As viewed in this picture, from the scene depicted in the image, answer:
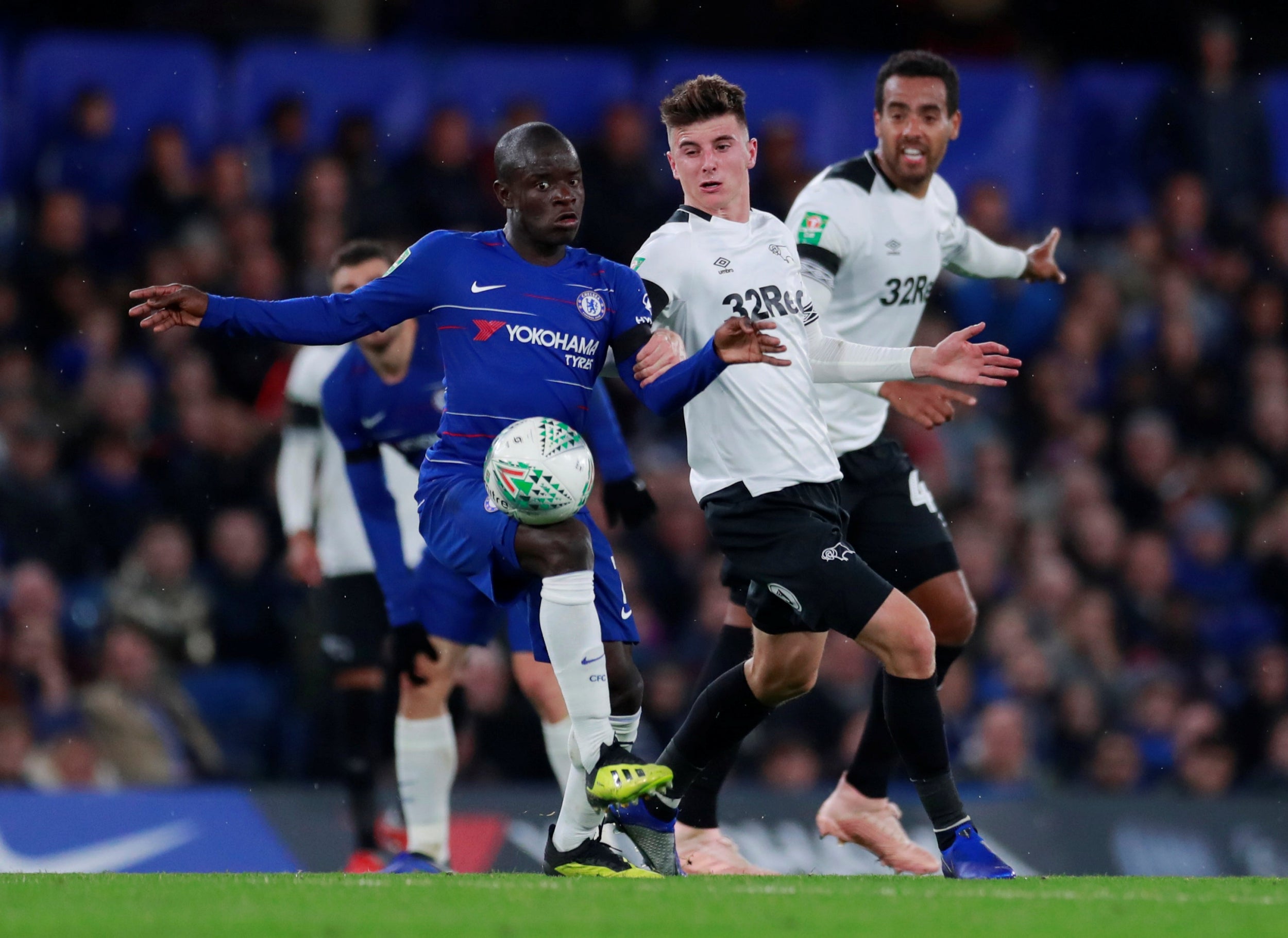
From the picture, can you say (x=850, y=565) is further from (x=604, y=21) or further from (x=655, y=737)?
(x=604, y=21)

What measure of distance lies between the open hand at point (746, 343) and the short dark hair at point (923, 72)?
65.1 inches

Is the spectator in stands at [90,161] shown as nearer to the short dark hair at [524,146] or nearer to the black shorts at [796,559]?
the short dark hair at [524,146]

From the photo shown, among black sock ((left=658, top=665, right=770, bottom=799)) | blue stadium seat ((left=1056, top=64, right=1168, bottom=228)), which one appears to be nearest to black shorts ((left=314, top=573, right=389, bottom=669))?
black sock ((left=658, top=665, right=770, bottom=799))

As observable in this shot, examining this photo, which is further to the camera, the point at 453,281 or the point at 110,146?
the point at 110,146

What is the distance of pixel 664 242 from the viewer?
19.2ft

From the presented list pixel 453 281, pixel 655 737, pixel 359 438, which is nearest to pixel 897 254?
pixel 453 281

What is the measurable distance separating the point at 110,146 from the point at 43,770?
4023mm

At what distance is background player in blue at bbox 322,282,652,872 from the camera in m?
6.76

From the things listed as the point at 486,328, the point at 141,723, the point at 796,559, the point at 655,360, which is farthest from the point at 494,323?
the point at 141,723

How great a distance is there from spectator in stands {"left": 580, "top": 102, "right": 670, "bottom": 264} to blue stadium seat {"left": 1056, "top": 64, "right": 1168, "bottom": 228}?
3094 millimetres

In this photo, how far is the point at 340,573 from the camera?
8266 mm

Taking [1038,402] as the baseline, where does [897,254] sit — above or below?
above

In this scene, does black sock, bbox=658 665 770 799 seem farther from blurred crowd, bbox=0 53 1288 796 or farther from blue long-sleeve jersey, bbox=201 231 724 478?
blurred crowd, bbox=0 53 1288 796

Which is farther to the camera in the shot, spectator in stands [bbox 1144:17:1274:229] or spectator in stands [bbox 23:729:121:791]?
spectator in stands [bbox 1144:17:1274:229]
